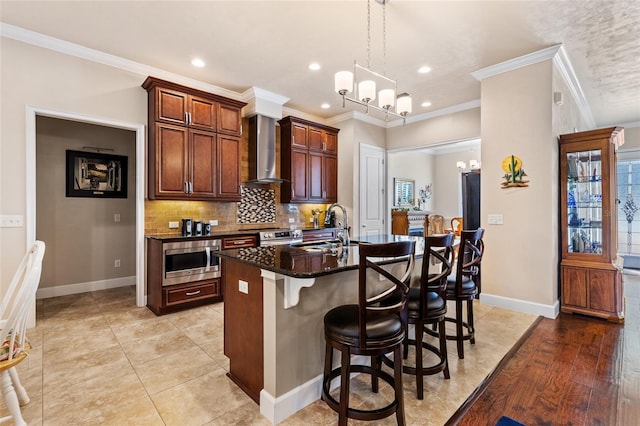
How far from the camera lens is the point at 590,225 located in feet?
12.0

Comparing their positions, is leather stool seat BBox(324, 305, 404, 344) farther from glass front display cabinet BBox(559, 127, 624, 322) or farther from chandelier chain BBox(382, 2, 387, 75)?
glass front display cabinet BBox(559, 127, 624, 322)

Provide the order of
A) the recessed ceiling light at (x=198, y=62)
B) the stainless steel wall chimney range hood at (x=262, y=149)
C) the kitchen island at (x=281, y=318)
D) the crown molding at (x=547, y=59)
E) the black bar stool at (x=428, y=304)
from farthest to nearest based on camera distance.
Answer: the stainless steel wall chimney range hood at (x=262, y=149) < the recessed ceiling light at (x=198, y=62) < the crown molding at (x=547, y=59) < the black bar stool at (x=428, y=304) < the kitchen island at (x=281, y=318)

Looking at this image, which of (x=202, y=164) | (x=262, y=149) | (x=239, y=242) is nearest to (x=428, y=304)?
(x=239, y=242)

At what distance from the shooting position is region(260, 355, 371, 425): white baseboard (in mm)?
1803

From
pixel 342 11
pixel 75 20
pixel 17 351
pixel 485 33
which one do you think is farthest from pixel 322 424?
pixel 75 20

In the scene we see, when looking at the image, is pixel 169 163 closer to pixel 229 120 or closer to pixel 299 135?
pixel 229 120

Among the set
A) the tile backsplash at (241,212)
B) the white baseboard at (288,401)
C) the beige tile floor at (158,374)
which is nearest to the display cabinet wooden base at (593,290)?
the beige tile floor at (158,374)

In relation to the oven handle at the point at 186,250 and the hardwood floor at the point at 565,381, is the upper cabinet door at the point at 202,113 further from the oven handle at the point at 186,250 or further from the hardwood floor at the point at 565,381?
the hardwood floor at the point at 565,381

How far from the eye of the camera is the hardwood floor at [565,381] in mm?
1878

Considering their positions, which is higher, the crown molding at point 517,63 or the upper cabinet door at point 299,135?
the crown molding at point 517,63

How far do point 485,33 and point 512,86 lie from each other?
37.5 inches

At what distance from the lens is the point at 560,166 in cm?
371

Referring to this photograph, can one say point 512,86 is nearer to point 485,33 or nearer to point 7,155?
point 485,33

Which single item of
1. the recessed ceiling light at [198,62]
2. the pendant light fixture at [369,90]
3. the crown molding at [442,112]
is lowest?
the pendant light fixture at [369,90]
